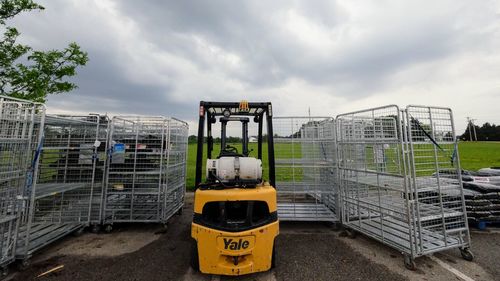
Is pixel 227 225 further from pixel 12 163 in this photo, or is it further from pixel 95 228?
pixel 95 228

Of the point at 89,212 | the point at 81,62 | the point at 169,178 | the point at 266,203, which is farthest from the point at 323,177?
the point at 81,62

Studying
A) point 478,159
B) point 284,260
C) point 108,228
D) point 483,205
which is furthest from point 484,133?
point 108,228

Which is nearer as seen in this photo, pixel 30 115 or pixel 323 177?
pixel 30 115

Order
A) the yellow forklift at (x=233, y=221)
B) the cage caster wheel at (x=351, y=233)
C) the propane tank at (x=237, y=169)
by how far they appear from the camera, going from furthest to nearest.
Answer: the cage caster wheel at (x=351, y=233) → the propane tank at (x=237, y=169) → the yellow forklift at (x=233, y=221)

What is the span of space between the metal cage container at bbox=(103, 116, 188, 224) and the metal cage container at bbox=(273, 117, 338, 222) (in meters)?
3.17

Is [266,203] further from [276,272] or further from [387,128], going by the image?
[387,128]

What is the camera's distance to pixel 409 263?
375 centimetres

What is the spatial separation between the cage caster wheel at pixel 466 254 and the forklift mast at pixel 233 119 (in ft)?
13.1

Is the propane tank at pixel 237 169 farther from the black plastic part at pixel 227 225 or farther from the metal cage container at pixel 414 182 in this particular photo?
the metal cage container at pixel 414 182

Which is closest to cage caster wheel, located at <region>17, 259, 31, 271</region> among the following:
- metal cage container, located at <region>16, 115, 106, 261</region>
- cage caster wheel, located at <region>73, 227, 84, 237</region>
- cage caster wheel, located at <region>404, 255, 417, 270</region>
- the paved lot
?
the paved lot

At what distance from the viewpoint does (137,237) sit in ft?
16.7

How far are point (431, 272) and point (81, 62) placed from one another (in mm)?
13838

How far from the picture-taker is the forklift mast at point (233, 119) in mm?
4125

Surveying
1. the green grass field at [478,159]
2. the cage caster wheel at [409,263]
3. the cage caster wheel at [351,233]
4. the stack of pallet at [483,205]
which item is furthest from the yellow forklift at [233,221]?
the green grass field at [478,159]
